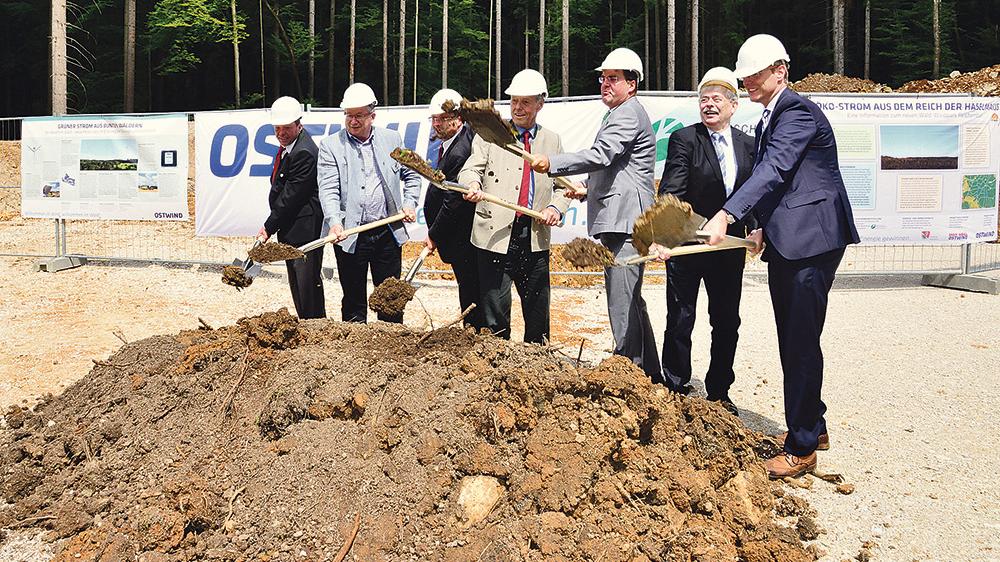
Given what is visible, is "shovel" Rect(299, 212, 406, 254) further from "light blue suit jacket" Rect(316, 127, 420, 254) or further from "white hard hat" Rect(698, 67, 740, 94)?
"white hard hat" Rect(698, 67, 740, 94)

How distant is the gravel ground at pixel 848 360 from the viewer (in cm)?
401

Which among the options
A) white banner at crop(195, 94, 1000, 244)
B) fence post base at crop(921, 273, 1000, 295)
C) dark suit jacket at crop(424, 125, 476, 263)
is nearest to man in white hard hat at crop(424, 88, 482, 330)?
dark suit jacket at crop(424, 125, 476, 263)

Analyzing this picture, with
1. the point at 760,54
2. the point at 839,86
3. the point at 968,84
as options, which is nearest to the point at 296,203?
the point at 760,54

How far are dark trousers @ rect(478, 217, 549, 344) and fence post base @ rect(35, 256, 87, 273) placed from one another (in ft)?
27.8

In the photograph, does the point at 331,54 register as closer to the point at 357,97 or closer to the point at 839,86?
the point at 839,86

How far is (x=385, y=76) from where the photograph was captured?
36812 mm

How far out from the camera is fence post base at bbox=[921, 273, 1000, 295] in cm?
1041

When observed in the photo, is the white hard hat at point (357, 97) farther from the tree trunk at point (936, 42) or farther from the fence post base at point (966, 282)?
the tree trunk at point (936, 42)

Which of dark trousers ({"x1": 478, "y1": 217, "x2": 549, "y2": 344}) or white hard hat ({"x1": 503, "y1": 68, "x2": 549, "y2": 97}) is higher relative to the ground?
white hard hat ({"x1": 503, "y1": 68, "x2": 549, "y2": 97})

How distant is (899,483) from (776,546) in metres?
1.25

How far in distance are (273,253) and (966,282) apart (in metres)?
8.98

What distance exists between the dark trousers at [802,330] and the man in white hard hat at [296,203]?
3328 mm

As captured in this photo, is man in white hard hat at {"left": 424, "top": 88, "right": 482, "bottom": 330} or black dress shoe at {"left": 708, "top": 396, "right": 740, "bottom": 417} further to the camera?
man in white hard hat at {"left": 424, "top": 88, "right": 482, "bottom": 330}

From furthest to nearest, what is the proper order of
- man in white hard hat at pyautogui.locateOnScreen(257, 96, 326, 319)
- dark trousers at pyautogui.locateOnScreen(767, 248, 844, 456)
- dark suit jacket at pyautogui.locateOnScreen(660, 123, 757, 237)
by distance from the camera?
man in white hard hat at pyautogui.locateOnScreen(257, 96, 326, 319) < dark suit jacket at pyautogui.locateOnScreen(660, 123, 757, 237) < dark trousers at pyautogui.locateOnScreen(767, 248, 844, 456)
